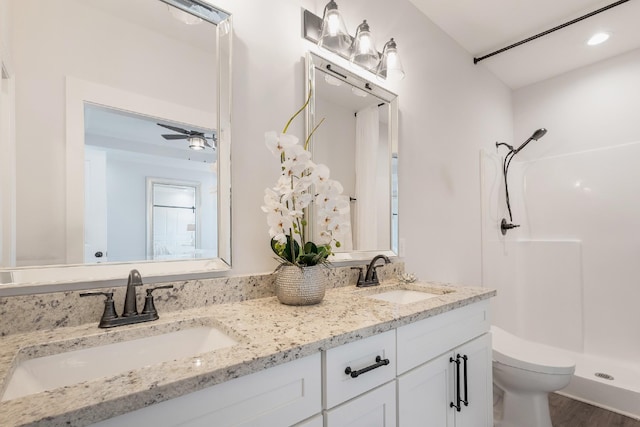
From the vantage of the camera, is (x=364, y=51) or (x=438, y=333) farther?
(x=364, y=51)

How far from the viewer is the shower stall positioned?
8.02ft

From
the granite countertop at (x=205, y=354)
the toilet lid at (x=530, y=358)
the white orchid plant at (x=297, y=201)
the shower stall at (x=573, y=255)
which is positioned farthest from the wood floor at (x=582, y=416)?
the white orchid plant at (x=297, y=201)

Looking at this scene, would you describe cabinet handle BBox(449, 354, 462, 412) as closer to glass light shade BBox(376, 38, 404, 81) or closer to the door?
the door

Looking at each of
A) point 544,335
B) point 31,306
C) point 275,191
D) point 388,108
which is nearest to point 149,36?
point 275,191

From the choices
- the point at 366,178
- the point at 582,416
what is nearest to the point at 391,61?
the point at 366,178

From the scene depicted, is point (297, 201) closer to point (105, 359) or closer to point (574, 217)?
point (105, 359)

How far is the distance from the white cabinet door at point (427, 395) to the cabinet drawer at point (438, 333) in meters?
0.04

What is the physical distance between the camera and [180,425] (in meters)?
0.60

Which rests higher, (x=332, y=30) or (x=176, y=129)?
(x=332, y=30)

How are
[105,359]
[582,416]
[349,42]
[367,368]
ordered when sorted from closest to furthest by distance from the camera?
[105,359] → [367,368] → [349,42] → [582,416]

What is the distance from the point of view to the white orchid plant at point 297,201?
1.10 metres

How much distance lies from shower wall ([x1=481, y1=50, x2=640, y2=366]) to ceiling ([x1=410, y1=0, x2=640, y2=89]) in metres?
0.31

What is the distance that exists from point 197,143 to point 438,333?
1.12 meters

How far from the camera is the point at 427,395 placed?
115cm
